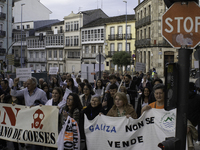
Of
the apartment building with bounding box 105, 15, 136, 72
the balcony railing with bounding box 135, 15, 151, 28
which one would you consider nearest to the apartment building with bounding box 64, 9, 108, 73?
the apartment building with bounding box 105, 15, 136, 72

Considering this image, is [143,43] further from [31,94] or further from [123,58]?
[31,94]

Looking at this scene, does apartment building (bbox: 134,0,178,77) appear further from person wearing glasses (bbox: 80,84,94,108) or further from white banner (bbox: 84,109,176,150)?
white banner (bbox: 84,109,176,150)

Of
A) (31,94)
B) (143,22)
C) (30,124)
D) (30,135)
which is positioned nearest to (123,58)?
(143,22)

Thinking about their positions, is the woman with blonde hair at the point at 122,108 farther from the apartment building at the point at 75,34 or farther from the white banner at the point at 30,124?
the apartment building at the point at 75,34

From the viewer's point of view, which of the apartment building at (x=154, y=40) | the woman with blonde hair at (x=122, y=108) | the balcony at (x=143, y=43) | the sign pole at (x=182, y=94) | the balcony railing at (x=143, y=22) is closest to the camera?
the sign pole at (x=182, y=94)

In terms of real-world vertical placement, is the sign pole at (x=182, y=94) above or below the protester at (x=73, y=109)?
above

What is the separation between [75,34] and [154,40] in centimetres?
2462

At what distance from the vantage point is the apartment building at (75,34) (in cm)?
5747

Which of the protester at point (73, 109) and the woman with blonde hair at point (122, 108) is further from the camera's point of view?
the protester at point (73, 109)

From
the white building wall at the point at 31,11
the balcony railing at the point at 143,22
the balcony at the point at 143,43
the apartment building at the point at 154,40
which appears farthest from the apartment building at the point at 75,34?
the apartment building at the point at 154,40

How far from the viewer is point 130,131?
568 cm

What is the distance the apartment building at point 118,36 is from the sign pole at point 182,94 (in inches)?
1778

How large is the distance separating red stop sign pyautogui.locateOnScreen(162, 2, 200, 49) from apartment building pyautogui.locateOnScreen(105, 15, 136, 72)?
4504cm

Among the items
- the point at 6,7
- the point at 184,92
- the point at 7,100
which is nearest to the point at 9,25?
the point at 6,7
